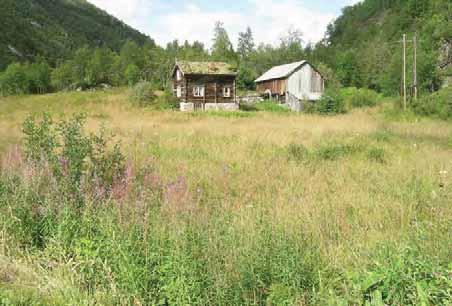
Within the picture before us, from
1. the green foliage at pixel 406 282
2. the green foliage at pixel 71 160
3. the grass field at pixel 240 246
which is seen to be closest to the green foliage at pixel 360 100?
the grass field at pixel 240 246

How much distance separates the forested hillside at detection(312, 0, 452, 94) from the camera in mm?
36688

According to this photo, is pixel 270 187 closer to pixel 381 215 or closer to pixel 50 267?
pixel 381 215

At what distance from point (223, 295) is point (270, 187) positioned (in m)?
3.48

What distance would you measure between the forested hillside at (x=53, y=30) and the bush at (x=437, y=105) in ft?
279

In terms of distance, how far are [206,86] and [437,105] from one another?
1866 cm

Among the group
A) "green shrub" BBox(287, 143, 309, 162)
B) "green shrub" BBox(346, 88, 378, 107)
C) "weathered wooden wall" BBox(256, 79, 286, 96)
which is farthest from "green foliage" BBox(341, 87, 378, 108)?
"green shrub" BBox(287, 143, 309, 162)

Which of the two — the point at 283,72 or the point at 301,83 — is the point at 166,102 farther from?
the point at 301,83

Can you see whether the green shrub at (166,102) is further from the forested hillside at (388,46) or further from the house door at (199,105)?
the forested hillside at (388,46)

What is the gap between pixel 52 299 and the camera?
9.98 ft

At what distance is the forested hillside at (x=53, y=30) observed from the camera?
99.1 meters

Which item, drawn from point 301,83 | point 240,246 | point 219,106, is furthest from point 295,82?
point 240,246

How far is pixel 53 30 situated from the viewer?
130 m

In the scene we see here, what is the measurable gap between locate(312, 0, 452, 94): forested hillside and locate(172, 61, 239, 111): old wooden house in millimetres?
14825

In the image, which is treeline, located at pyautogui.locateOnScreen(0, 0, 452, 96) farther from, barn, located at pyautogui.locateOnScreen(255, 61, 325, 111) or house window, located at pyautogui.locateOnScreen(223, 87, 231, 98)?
house window, located at pyautogui.locateOnScreen(223, 87, 231, 98)
